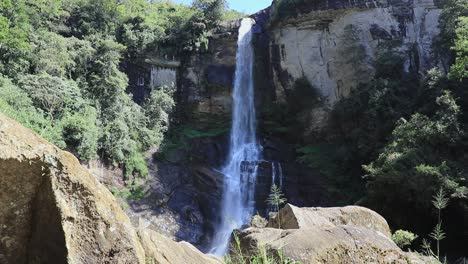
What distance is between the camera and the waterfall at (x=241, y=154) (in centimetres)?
1966

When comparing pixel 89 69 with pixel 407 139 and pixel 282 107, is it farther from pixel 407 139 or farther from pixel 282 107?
pixel 407 139

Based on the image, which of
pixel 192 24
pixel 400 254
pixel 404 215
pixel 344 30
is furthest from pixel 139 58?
pixel 400 254

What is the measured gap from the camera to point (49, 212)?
7.56 feet

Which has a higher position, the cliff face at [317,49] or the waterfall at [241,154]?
the cliff face at [317,49]

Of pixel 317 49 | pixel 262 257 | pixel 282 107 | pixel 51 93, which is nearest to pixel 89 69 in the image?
pixel 51 93

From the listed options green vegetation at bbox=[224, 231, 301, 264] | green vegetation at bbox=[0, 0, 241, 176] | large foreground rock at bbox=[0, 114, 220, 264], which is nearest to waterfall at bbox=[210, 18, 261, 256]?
green vegetation at bbox=[0, 0, 241, 176]

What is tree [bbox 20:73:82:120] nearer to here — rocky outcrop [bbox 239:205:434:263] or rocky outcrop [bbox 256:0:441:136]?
rocky outcrop [bbox 256:0:441:136]

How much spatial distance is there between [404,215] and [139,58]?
1817 cm

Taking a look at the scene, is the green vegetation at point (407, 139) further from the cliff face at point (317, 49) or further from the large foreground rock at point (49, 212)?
the large foreground rock at point (49, 212)

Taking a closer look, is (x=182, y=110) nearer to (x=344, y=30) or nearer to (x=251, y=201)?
(x=251, y=201)

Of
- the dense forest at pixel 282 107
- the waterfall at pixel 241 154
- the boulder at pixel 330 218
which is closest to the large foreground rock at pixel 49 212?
the boulder at pixel 330 218

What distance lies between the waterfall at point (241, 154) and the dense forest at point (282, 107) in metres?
1.51

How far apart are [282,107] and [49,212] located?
23331 millimetres

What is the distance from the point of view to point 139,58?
2586 cm
